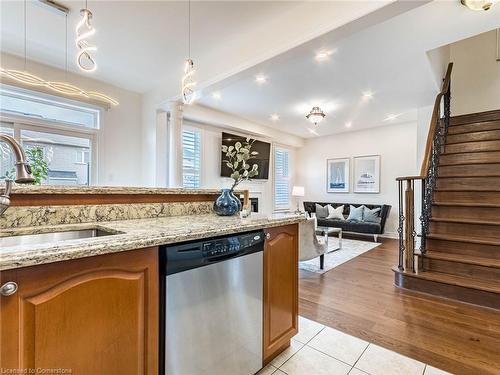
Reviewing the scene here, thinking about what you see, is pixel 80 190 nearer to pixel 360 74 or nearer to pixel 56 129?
pixel 56 129

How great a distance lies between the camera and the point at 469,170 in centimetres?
370

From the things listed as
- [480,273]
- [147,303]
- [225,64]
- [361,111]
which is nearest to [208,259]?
[147,303]

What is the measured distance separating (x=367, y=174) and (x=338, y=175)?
2.68 ft

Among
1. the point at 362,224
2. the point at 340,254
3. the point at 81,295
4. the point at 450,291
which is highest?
the point at 81,295

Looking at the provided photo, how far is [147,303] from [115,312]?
0.12 m

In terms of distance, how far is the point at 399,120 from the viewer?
247 inches

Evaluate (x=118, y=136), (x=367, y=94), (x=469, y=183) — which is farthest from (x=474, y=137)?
(x=118, y=136)

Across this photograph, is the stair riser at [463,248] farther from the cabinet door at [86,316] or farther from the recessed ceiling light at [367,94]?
the cabinet door at [86,316]

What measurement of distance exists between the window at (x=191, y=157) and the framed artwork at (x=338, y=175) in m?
4.06

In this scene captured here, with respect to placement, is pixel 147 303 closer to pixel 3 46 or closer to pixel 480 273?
pixel 480 273

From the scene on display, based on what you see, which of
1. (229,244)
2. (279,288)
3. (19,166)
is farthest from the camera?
(279,288)

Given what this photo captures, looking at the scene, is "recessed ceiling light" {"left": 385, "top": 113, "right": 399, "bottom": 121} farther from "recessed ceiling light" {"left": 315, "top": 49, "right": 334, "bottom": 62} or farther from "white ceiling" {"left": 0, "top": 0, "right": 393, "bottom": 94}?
"white ceiling" {"left": 0, "top": 0, "right": 393, "bottom": 94}

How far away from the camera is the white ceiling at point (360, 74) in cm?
256

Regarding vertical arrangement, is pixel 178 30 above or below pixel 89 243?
above
